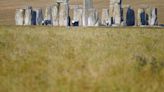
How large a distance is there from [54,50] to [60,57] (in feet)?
3.03

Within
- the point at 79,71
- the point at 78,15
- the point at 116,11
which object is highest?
the point at 116,11

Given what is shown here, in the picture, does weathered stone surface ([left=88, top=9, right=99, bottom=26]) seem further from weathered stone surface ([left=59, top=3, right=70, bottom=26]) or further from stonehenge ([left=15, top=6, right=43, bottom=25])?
stonehenge ([left=15, top=6, right=43, bottom=25])

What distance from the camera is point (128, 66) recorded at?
5898mm

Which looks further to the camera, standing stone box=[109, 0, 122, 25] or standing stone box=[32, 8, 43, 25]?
standing stone box=[32, 8, 43, 25]

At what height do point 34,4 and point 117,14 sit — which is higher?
point 34,4

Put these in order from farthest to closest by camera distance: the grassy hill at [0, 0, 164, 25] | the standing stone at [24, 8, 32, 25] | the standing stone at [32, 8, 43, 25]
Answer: the grassy hill at [0, 0, 164, 25], the standing stone at [32, 8, 43, 25], the standing stone at [24, 8, 32, 25]

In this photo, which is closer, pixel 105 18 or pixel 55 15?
pixel 55 15

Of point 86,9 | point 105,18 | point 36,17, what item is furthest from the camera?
point 36,17

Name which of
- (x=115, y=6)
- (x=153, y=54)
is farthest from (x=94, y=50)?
(x=115, y=6)

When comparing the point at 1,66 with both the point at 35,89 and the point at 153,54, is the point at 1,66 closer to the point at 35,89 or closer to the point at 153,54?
the point at 35,89

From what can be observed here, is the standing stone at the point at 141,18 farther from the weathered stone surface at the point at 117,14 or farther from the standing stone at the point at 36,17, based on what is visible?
Answer: the standing stone at the point at 36,17

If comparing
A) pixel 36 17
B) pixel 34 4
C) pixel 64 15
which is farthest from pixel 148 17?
pixel 34 4

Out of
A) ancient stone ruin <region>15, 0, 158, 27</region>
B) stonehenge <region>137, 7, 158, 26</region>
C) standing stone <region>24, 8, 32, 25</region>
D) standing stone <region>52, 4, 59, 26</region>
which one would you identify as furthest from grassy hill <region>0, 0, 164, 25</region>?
standing stone <region>52, 4, 59, 26</region>

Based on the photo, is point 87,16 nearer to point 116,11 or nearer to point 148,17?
point 116,11
